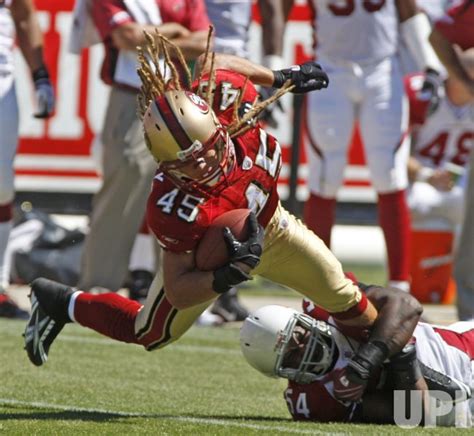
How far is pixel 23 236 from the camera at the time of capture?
818 centimetres

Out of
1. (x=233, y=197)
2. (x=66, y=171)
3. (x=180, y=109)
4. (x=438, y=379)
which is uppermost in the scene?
(x=180, y=109)

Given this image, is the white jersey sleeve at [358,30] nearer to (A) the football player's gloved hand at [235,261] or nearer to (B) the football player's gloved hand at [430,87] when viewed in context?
(B) the football player's gloved hand at [430,87]

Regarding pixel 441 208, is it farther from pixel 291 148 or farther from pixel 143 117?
pixel 143 117

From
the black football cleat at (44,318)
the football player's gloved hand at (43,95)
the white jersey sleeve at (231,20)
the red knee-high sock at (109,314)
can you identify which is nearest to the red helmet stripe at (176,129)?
the red knee-high sock at (109,314)

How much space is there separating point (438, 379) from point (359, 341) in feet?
0.91

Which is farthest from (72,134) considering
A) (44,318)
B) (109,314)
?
(109,314)

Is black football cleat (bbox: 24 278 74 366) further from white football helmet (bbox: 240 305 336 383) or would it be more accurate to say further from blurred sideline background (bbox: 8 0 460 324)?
blurred sideline background (bbox: 8 0 460 324)

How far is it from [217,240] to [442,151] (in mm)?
4687

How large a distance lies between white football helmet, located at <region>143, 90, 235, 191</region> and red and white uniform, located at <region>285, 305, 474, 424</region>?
77 cm

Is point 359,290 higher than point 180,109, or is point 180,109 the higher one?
point 180,109

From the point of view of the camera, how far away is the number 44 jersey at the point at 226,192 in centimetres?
403

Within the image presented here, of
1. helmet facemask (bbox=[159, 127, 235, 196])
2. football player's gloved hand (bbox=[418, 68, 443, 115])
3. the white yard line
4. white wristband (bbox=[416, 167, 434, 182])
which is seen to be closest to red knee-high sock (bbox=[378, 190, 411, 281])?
football player's gloved hand (bbox=[418, 68, 443, 115])

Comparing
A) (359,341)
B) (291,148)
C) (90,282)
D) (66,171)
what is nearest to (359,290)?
(359,341)

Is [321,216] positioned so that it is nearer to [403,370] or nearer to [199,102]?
[403,370]
